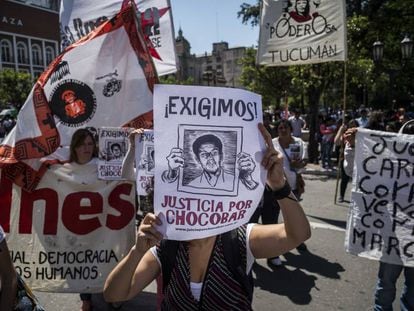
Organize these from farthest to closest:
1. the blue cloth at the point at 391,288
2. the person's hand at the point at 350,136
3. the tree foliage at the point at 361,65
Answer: the tree foliage at the point at 361,65 → the person's hand at the point at 350,136 → the blue cloth at the point at 391,288

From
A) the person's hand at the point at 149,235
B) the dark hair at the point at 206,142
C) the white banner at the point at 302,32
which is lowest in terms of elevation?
the person's hand at the point at 149,235

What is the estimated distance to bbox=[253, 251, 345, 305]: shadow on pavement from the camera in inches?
169

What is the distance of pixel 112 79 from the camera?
364 centimetres

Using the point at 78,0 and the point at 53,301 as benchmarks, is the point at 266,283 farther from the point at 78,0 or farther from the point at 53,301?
the point at 78,0

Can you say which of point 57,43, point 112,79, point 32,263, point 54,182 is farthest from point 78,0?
point 57,43

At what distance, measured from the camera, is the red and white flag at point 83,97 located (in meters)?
3.50

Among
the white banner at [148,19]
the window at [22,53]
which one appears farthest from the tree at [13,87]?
the white banner at [148,19]

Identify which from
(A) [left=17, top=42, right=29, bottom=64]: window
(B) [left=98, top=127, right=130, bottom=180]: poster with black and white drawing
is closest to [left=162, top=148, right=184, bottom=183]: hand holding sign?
(B) [left=98, top=127, right=130, bottom=180]: poster with black and white drawing

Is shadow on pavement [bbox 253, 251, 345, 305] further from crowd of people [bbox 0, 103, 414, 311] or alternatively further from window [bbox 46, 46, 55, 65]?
window [bbox 46, 46, 55, 65]

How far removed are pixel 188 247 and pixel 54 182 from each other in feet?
6.85

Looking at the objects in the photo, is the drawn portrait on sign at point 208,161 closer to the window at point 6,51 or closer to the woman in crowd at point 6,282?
the woman in crowd at point 6,282

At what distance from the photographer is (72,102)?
3.55 m

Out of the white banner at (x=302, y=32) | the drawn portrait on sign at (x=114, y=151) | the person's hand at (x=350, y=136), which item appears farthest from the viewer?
the white banner at (x=302, y=32)

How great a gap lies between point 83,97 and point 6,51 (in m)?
59.1
